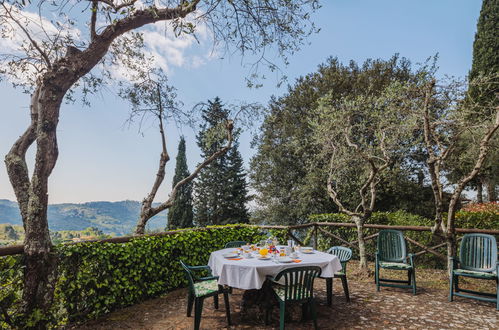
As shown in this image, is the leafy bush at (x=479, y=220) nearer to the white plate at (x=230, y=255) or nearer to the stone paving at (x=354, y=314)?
the stone paving at (x=354, y=314)

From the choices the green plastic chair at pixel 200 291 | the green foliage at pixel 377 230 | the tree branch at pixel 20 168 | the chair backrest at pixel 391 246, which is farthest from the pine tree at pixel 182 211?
the green plastic chair at pixel 200 291

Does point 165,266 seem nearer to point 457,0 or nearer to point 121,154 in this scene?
point 121,154

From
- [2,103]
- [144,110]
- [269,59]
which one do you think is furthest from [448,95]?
[2,103]

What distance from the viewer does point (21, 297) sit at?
10.6 feet

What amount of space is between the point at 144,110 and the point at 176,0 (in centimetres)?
386

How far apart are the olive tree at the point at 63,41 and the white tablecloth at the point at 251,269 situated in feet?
6.89

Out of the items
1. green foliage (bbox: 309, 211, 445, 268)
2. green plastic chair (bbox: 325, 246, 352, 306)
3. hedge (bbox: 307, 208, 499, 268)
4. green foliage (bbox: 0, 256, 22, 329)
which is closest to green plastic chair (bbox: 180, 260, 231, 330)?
green plastic chair (bbox: 325, 246, 352, 306)

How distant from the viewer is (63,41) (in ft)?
15.6

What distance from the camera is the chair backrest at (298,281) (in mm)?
3236

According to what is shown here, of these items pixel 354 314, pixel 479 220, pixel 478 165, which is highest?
pixel 478 165

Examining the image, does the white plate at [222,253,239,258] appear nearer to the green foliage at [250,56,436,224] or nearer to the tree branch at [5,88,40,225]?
the tree branch at [5,88,40,225]

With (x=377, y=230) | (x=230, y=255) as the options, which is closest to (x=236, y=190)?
(x=377, y=230)

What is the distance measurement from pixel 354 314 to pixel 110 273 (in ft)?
11.8

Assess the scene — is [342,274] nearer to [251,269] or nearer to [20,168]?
[251,269]
